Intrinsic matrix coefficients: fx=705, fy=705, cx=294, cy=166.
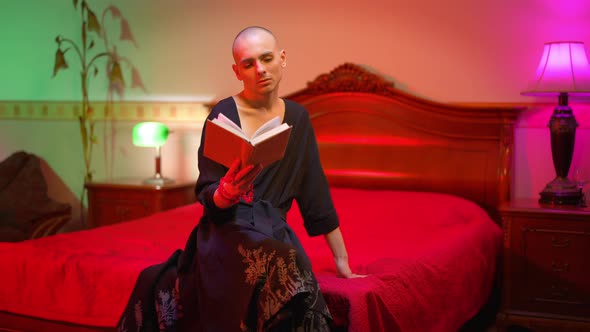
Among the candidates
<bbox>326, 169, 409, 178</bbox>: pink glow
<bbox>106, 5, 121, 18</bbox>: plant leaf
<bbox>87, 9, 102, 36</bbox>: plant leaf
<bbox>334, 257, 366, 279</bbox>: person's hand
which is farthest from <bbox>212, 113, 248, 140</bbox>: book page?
<bbox>106, 5, 121, 18</bbox>: plant leaf

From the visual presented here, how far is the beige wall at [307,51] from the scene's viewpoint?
12.6 ft

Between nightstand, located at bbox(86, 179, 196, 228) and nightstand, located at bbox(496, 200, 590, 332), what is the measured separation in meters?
2.07

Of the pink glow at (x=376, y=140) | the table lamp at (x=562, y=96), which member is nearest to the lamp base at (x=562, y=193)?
the table lamp at (x=562, y=96)

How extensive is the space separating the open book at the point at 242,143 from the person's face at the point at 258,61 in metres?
0.18

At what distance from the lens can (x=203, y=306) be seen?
6.47 ft

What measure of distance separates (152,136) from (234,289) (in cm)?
274

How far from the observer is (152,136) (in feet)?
14.7

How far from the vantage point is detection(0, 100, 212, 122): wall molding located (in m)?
4.72

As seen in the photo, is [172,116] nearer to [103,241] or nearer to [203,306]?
[103,241]

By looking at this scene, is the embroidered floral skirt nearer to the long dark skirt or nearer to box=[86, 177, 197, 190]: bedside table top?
the long dark skirt

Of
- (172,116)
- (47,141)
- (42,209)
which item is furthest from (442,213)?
(47,141)

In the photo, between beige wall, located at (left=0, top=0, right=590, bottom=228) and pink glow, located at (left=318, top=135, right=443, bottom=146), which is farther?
pink glow, located at (left=318, top=135, right=443, bottom=146)

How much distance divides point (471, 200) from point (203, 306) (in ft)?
7.42

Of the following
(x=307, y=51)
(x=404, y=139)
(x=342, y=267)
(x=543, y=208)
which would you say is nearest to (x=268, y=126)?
(x=342, y=267)
